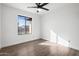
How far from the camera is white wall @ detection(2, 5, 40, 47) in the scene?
187cm

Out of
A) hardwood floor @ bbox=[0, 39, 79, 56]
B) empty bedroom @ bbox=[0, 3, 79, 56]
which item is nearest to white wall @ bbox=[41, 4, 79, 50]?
empty bedroom @ bbox=[0, 3, 79, 56]

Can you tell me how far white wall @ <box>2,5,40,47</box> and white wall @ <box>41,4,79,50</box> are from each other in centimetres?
20

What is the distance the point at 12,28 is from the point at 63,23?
1.45 m

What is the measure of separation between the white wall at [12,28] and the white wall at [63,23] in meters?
0.20

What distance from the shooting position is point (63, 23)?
2086 mm

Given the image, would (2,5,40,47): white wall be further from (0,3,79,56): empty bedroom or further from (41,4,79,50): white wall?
(41,4,79,50): white wall

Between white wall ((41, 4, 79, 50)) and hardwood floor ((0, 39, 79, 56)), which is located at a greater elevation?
white wall ((41, 4, 79, 50))

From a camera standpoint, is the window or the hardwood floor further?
the hardwood floor

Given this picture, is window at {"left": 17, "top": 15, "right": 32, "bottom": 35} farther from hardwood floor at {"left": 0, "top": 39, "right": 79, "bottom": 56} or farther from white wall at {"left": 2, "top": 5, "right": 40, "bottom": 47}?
hardwood floor at {"left": 0, "top": 39, "right": 79, "bottom": 56}

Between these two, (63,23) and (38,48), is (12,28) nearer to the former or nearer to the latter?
(38,48)

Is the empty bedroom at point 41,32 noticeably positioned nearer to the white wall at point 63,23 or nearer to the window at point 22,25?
the white wall at point 63,23

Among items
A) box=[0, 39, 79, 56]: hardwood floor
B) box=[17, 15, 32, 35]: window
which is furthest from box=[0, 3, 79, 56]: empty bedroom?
box=[17, 15, 32, 35]: window

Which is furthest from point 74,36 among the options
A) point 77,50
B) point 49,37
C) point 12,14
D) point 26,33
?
point 12,14

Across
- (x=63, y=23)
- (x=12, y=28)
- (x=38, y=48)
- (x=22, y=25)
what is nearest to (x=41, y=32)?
(x=38, y=48)
